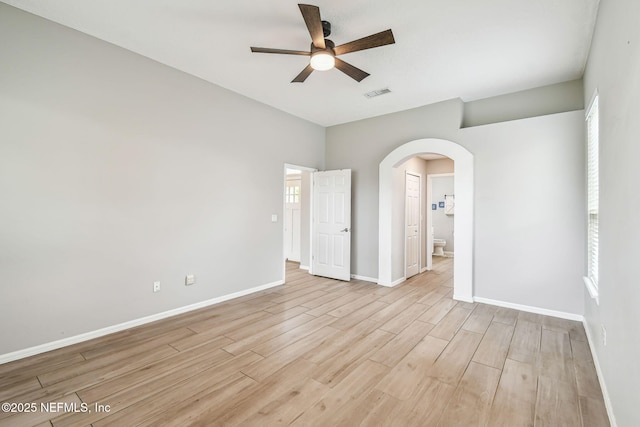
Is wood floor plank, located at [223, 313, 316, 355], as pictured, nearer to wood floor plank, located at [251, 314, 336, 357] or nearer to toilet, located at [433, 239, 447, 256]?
wood floor plank, located at [251, 314, 336, 357]

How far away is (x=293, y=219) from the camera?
751 centimetres

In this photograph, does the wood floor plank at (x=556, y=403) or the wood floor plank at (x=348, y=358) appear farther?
the wood floor plank at (x=348, y=358)

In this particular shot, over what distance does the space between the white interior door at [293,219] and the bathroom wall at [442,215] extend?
187 inches

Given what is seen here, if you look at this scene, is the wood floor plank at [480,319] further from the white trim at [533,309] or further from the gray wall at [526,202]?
the gray wall at [526,202]

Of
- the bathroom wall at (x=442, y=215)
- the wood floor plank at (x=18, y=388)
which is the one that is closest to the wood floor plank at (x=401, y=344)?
the wood floor plank at (x=18, y=388)

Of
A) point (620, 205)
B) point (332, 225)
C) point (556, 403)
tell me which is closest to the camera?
point (620, 205)

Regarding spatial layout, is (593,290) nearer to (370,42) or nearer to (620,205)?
(620,205)

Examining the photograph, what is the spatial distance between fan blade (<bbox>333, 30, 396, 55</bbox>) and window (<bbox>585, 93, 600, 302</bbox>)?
2111 mm

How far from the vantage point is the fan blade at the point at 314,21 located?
6.75ft

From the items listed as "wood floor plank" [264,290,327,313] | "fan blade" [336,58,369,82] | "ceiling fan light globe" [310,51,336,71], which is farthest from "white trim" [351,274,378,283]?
"ceiling fan light globe" [310,51,336,71]

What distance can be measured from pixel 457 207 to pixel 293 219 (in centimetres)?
425

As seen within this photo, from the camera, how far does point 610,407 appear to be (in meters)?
1.87

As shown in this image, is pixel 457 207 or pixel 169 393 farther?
pixel 457 207

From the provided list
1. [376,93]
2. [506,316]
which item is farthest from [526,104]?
[506,316]
